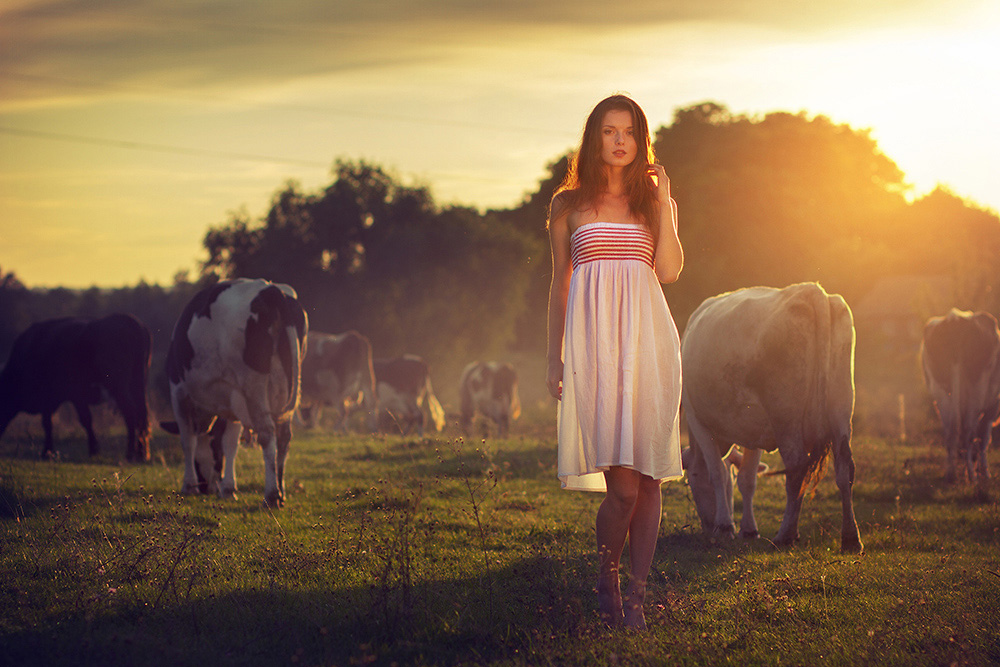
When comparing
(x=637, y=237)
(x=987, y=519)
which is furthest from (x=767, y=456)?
(x=637, y=237)

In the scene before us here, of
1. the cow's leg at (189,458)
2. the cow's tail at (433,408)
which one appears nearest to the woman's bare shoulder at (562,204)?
the cow's leg at (189,458)

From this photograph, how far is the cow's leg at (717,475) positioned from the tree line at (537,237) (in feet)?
65.5

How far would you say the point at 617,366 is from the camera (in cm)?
397

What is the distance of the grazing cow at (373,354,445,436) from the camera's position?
83.6 ft

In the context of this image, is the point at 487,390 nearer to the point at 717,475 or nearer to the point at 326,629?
the point at 717,475

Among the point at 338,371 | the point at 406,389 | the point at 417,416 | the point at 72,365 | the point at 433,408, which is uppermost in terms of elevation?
the point at 72,365

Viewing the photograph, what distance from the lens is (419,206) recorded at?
1507 inches

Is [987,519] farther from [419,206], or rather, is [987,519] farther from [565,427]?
[419,206]

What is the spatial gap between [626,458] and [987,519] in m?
5.93

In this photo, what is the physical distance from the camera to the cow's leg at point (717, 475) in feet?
23.6

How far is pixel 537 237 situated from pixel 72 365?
3001 centimetres

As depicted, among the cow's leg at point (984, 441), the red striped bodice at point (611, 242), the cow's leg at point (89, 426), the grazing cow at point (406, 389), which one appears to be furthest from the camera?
the grazing cow at point (406, 389)

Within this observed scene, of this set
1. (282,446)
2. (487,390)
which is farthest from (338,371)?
(282,446)

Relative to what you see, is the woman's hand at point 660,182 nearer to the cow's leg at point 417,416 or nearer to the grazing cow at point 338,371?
the grazing cow at point 338,371
